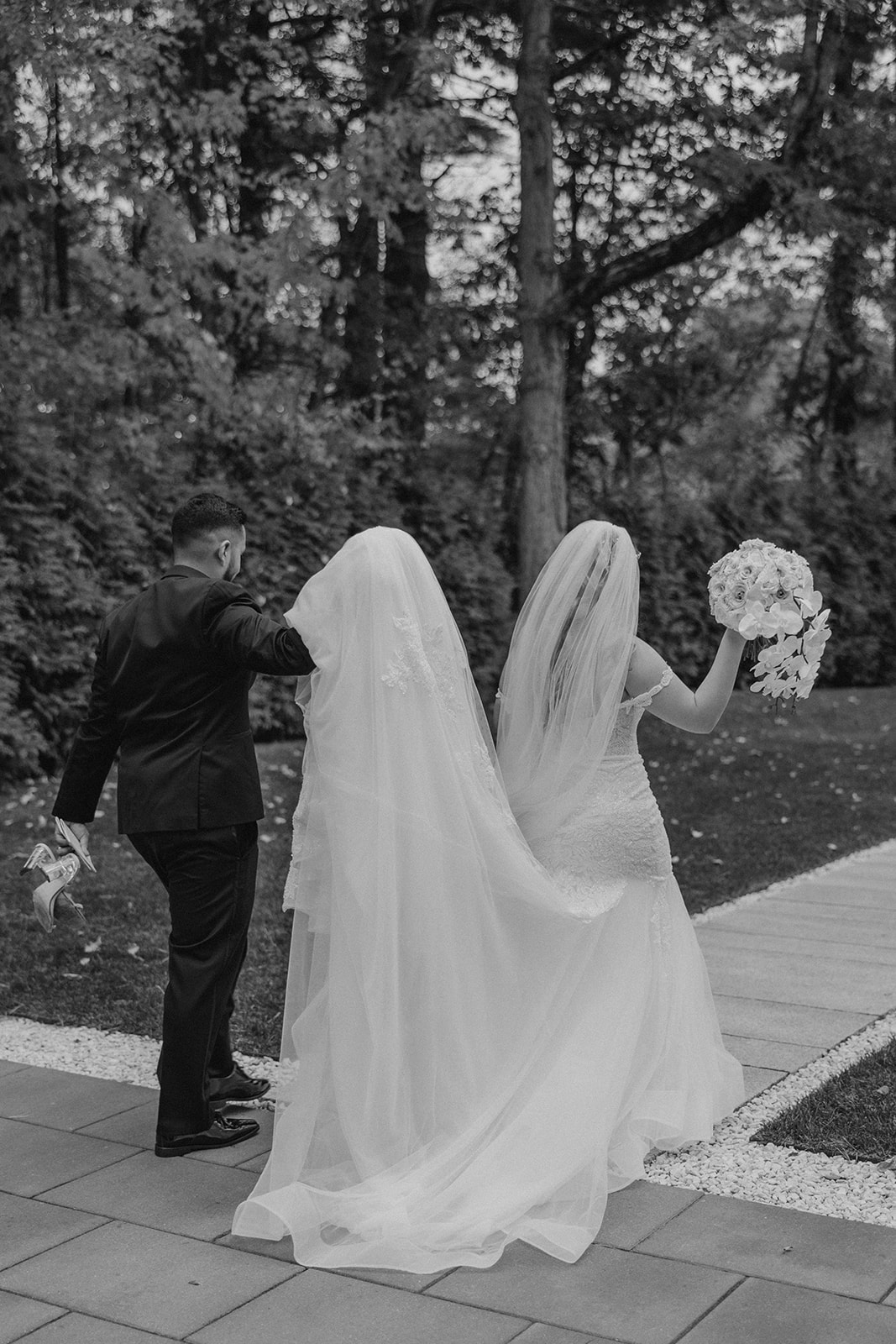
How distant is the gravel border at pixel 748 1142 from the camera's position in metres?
3.95

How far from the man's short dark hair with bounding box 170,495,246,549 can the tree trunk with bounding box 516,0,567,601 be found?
389 inches

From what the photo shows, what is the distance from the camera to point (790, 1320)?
3.18 metres

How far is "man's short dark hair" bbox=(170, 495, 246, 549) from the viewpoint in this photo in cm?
442

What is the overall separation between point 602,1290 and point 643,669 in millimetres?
1835

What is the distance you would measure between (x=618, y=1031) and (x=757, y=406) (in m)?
22.1

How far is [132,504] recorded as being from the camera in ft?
38.1

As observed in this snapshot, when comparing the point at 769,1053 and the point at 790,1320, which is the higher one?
the point at 790,1320

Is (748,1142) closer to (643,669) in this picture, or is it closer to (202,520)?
(643,669)

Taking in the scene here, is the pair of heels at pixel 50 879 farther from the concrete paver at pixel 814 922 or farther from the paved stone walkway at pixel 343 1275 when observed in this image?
the concrete paver at pixel 814 922

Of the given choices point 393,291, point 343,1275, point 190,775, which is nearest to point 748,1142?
point 343,1275

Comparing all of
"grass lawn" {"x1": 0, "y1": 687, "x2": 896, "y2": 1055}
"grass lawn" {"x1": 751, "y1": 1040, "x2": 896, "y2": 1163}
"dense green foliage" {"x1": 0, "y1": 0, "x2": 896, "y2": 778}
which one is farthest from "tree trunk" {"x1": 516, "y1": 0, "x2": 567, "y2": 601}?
"grass lawn" {"x1": 751, "y1": 1040, "x2": 896, "y2": 1163}

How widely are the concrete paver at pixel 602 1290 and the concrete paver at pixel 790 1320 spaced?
0.16 ft

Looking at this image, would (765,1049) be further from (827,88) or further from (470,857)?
(827,88)

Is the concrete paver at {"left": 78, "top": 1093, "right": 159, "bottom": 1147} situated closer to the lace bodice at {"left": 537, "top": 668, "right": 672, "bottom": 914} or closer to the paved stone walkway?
the paved stone walkway
